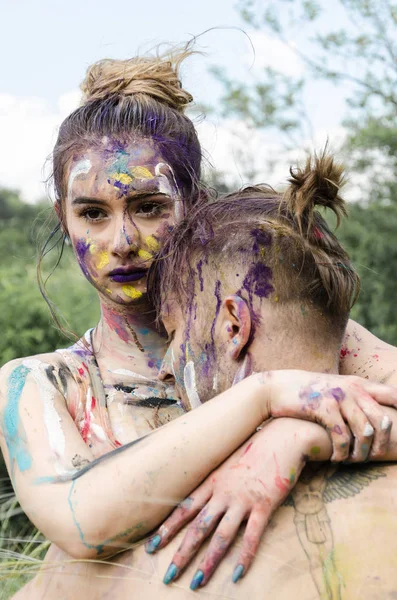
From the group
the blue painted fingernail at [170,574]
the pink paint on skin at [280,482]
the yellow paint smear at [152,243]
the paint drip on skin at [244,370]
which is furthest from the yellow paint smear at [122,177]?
the blue painted fingernail at [170,574]

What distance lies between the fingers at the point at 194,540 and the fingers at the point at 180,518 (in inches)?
1.9

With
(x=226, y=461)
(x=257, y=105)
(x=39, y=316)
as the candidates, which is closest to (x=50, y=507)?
(x=226, y=461)

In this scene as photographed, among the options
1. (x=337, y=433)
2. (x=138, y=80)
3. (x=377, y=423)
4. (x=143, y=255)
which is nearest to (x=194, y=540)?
(x=337, y=433)

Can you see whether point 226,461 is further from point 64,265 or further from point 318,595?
point 64,265

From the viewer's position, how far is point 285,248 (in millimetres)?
2297

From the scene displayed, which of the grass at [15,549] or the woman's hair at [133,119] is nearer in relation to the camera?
the grass at [15,549]

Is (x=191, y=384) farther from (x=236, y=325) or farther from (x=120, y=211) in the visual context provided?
(x=120, y=211)

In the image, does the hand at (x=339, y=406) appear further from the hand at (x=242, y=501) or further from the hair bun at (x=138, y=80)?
the hair bun at (x=138, y=80)

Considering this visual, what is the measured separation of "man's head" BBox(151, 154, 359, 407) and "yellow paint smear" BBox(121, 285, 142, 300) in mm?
388

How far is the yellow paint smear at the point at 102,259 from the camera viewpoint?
2859 mm

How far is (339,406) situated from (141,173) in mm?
1340

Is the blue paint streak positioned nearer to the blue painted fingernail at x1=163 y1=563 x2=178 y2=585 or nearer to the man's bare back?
the man's bare back

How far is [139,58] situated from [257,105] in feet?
25.0

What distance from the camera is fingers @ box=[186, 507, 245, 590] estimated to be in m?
1.90
